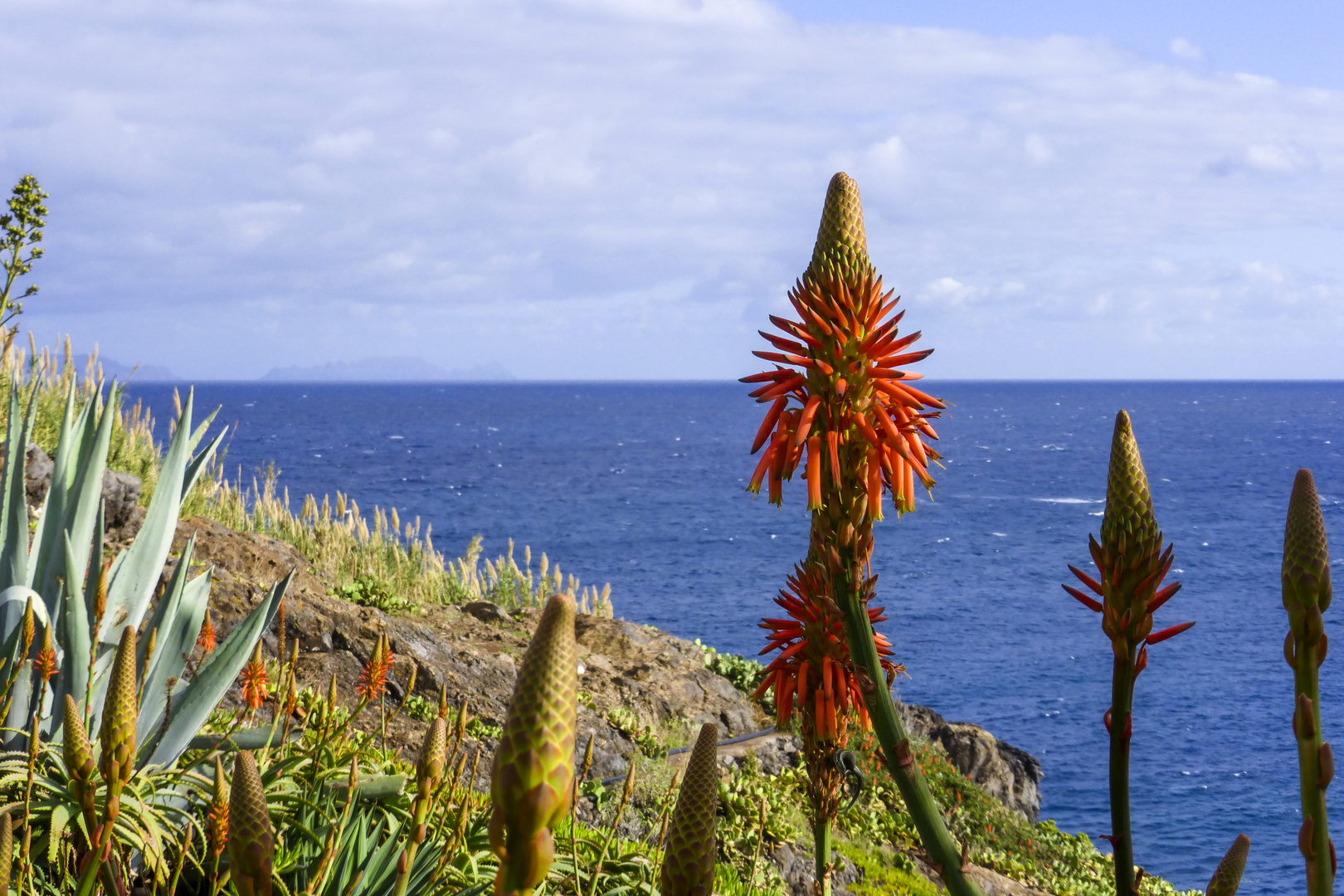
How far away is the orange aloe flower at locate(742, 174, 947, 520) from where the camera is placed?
85.0 inches

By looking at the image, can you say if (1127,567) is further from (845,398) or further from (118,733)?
(118,733)

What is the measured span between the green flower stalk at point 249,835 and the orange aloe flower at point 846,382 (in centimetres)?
119

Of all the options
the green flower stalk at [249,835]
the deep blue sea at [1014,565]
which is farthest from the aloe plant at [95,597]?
the deep blue sea at [1014,565]

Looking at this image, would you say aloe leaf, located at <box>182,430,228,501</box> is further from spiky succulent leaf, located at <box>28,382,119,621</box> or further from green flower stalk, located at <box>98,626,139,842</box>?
green flower stalk, located at <box>98,626,139,842</box>

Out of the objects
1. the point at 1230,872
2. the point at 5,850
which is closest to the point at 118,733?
the point at 5,850

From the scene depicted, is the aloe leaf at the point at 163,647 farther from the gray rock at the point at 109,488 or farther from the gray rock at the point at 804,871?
the gray rock at the point at 109,488

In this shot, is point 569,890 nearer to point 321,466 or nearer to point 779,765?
point 779,765

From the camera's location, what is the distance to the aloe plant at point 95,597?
13.5 ft

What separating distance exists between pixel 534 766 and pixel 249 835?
529mm

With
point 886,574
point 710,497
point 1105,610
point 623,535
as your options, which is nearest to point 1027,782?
point 1105,610

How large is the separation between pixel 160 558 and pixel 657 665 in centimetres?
561

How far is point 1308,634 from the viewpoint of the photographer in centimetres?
108

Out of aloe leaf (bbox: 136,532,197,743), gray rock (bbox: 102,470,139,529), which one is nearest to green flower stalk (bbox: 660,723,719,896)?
aloe leaf (bbox: 136,532,197,743)

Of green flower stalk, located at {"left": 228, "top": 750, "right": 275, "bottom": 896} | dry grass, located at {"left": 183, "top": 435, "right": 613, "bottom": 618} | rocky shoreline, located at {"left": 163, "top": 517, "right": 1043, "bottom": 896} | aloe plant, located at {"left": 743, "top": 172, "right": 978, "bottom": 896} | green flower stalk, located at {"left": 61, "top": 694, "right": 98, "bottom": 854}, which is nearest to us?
green flower stalk, located at {"left": 228, "top": 750, "right": 275, "bottom": 896}
